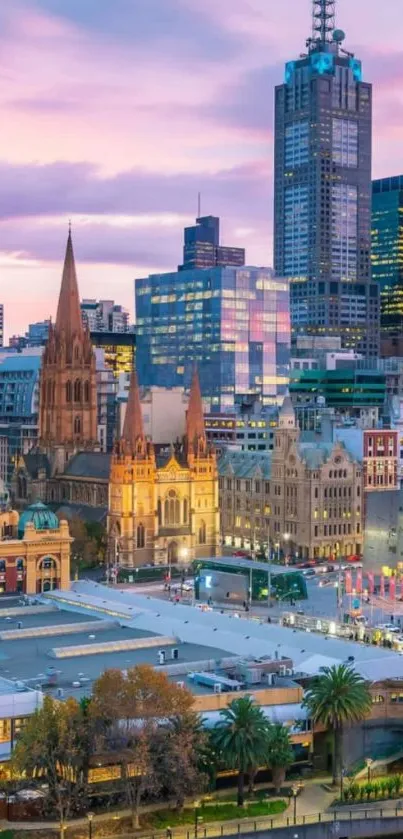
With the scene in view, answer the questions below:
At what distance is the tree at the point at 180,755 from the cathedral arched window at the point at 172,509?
4199 inches

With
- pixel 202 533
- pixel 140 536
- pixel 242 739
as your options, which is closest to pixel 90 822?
pixel 242 739

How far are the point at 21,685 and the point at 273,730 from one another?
52.7ft

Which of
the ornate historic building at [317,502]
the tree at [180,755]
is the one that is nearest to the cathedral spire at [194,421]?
the ornate historic building at [317,502]

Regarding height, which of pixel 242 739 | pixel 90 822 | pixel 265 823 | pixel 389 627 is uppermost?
pixel 242 739

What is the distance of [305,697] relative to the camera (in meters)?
91.5

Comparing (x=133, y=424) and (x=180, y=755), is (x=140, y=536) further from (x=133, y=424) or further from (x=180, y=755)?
(x=180, y=755)

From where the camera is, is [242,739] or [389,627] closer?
[242,739]

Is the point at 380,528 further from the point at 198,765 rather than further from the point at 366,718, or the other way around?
the point at 198,765

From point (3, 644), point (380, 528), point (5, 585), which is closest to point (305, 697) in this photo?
point (3, 644)

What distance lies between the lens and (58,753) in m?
81.3

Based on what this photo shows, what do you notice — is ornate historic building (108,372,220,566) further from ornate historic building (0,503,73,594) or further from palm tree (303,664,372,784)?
palm tree (303,664,372,784)

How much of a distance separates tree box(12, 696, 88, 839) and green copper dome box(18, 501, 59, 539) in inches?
2290

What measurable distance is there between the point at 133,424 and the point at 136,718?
10766cm

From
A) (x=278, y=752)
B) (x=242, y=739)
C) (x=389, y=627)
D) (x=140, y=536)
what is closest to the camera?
(x=242, y=739)
